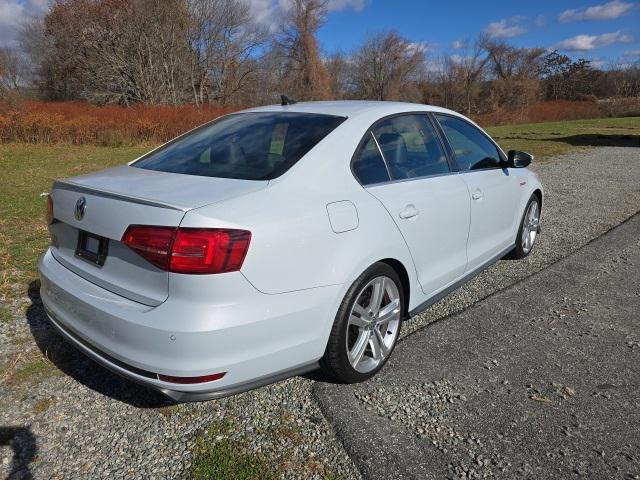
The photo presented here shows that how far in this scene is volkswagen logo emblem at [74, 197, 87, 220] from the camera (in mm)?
2422

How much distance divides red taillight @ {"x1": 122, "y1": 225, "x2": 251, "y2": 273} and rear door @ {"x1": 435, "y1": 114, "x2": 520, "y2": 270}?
2.14 m

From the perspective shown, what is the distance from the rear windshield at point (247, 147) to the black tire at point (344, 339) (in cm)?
72

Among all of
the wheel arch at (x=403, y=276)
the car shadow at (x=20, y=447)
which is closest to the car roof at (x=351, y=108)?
the wheel arch at (x=403, y=276)

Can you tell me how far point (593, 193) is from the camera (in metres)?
8.65

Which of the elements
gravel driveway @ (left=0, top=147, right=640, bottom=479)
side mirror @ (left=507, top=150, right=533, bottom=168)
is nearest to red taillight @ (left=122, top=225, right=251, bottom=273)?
gravel driveway @ (left=0, top=147, right=640, bottom=479)

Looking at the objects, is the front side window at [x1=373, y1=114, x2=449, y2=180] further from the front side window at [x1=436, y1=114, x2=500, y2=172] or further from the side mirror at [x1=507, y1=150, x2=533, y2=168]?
the side mirror at [x1=507, y1=150, x2=533, y2=168]

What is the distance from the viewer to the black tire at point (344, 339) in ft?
8.30

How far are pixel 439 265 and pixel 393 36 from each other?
43.8 m

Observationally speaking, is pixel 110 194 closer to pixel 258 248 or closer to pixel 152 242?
pixel 152 242

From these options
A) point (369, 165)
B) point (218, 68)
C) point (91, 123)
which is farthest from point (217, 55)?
point (369, 165)

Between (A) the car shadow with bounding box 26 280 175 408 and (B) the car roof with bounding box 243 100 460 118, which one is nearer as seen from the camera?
(A) the car shadow with bounding box 26 280 175 408

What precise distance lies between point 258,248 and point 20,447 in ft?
4.99

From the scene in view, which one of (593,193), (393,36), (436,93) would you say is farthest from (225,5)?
(593,193)

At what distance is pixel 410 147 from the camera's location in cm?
335
